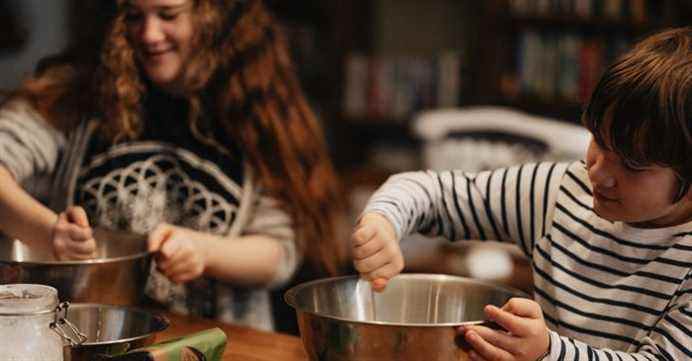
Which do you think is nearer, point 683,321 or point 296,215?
point 683,321

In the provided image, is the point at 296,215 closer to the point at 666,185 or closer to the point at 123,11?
the point at 123,11

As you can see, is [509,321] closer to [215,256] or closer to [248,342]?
[248,342]

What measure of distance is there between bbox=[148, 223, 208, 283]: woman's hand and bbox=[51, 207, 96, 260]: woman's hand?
0.08 meters

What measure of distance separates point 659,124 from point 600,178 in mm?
82

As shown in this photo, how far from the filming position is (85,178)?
5.52 ft

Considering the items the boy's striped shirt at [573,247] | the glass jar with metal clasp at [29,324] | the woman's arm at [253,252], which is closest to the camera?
the glass jar with metal clasp at [29,324]

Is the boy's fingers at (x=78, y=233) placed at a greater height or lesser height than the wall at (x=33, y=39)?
lesser

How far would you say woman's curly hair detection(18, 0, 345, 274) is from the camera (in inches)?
64.9

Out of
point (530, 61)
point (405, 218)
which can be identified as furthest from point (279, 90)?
point (530, 61)

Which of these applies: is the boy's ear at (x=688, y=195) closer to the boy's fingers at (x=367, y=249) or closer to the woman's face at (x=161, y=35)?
the boy's fingers at (x=367, y=249)

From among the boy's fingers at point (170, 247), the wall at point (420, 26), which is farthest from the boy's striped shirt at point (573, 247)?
the wall at point (420, 26)

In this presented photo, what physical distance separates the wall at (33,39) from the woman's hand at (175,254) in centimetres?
37

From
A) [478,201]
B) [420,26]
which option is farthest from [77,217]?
[420,26]

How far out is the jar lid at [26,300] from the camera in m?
0.96
